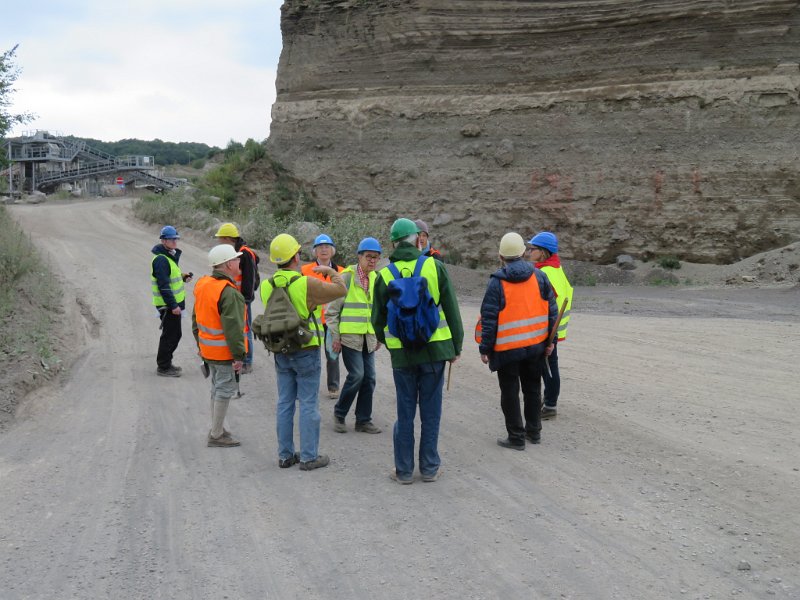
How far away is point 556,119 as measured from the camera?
2461cm

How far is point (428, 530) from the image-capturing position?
502 centimetres

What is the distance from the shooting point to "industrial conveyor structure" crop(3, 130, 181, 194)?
72125 millimetres

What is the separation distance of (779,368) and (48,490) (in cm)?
855

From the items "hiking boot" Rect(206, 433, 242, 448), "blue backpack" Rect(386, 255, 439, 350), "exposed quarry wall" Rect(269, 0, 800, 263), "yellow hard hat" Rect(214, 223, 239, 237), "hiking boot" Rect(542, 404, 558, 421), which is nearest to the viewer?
"blue backpack" Rect(386, 255, 439, 350)

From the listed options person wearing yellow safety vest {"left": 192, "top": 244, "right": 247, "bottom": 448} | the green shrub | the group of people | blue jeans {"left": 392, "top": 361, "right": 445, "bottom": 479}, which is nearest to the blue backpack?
the group of people

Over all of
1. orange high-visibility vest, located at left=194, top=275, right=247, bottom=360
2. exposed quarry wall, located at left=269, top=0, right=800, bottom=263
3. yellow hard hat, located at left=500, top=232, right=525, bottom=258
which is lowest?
orange high-visibility vest, located at left=194, top=275, right=247, bottom=360

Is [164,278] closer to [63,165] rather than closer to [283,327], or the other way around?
[283,327]

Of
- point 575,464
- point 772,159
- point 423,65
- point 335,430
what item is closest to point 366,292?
point 335,430

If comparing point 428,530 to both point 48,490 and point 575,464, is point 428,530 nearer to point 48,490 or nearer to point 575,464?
point 575,464

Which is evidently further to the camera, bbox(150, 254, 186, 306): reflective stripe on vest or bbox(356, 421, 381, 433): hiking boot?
bbox(150, 254, 186, 306): reflective stripe on vest

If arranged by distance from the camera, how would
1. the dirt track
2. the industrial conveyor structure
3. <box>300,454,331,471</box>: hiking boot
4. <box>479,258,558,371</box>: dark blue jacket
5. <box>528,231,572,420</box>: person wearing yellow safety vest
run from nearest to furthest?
the dirt track, <box>300,454,331,471</box>: hiking boot, <box>479,258,558,371</box>: dark blue jacket, <box>528,231,572,420</box>: person wearing yellow safety vest, the industrial conveyor structure

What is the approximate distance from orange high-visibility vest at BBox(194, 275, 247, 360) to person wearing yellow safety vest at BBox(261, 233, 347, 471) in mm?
592

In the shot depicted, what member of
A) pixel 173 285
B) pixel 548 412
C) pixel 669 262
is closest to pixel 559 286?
pixel 548 412

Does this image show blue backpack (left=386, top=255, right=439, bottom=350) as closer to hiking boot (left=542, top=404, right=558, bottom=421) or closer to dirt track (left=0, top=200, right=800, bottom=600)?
dirt track (left=0, top=200, right=800, bottom=600)
